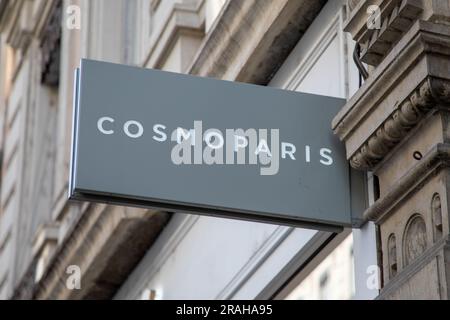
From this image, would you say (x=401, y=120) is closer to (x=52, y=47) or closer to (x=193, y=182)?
(x=193, y=182)

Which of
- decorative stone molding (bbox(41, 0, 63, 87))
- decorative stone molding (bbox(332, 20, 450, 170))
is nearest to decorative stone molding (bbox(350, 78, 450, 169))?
decorative stone molding (bbox(332, 20, 450, 170))

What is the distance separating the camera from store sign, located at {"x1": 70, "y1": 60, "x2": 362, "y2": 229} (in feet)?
24.0

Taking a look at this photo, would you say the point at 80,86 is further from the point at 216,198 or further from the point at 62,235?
the point at 62,235

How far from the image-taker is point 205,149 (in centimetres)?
746

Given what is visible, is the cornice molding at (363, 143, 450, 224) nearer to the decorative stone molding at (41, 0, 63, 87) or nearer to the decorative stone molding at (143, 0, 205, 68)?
the decorative stone molding at (143, 0, 205, 68)

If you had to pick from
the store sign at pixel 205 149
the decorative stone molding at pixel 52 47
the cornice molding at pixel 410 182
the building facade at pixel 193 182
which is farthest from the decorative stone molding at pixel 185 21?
the decorative stone molding at pixel 52 47

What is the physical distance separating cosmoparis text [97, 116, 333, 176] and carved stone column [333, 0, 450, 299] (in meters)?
0.27

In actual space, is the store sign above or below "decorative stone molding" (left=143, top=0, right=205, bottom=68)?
below

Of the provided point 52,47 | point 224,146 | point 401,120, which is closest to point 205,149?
point 224,146

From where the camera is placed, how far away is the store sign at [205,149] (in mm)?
7305

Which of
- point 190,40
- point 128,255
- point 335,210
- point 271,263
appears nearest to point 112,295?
point 128,255

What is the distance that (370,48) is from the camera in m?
7.49

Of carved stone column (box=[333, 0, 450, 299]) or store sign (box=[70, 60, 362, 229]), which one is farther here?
store sign (box=[70, 60, 362, 229])

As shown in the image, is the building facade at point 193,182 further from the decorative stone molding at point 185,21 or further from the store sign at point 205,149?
→ the store sign at point 205,149
